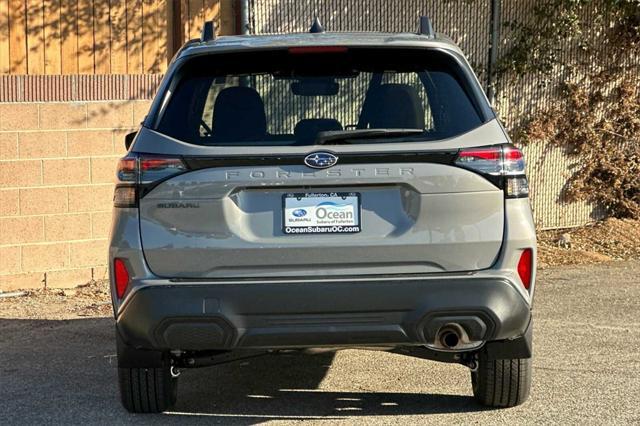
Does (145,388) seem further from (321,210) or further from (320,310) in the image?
(321,210)

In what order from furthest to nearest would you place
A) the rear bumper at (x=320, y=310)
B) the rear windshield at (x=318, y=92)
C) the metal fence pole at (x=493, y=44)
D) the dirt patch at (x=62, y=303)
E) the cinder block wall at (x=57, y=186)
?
the metal fence pole at (x=493, y=44), the cinder block wall at (x=57, y=186), the dirt patch at (x=62, y=303), the rear windshield at (x=318, y=92), the rear bumper at (x=320, y=310)

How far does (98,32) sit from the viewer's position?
976 centimetres

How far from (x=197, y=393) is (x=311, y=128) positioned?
6.06 ft

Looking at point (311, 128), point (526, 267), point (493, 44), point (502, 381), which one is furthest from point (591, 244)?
point (311, 128)

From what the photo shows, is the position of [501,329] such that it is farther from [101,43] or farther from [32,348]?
[101,43]

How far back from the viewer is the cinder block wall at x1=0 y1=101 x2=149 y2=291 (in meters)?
9.11

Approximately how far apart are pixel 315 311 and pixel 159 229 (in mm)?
756

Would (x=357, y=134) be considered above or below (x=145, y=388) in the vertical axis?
above

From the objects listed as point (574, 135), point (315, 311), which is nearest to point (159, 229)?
point (315, 311)

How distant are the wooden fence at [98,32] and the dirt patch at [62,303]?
1802 mm

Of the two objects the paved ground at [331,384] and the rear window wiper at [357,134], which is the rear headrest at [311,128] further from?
the paved ground at [331,384]

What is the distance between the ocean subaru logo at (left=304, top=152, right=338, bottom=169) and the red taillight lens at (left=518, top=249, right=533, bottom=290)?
91 centimetres

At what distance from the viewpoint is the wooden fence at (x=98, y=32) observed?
30.6 feet

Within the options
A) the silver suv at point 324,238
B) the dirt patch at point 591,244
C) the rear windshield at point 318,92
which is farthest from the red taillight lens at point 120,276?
the dirt patch at point 591,244
